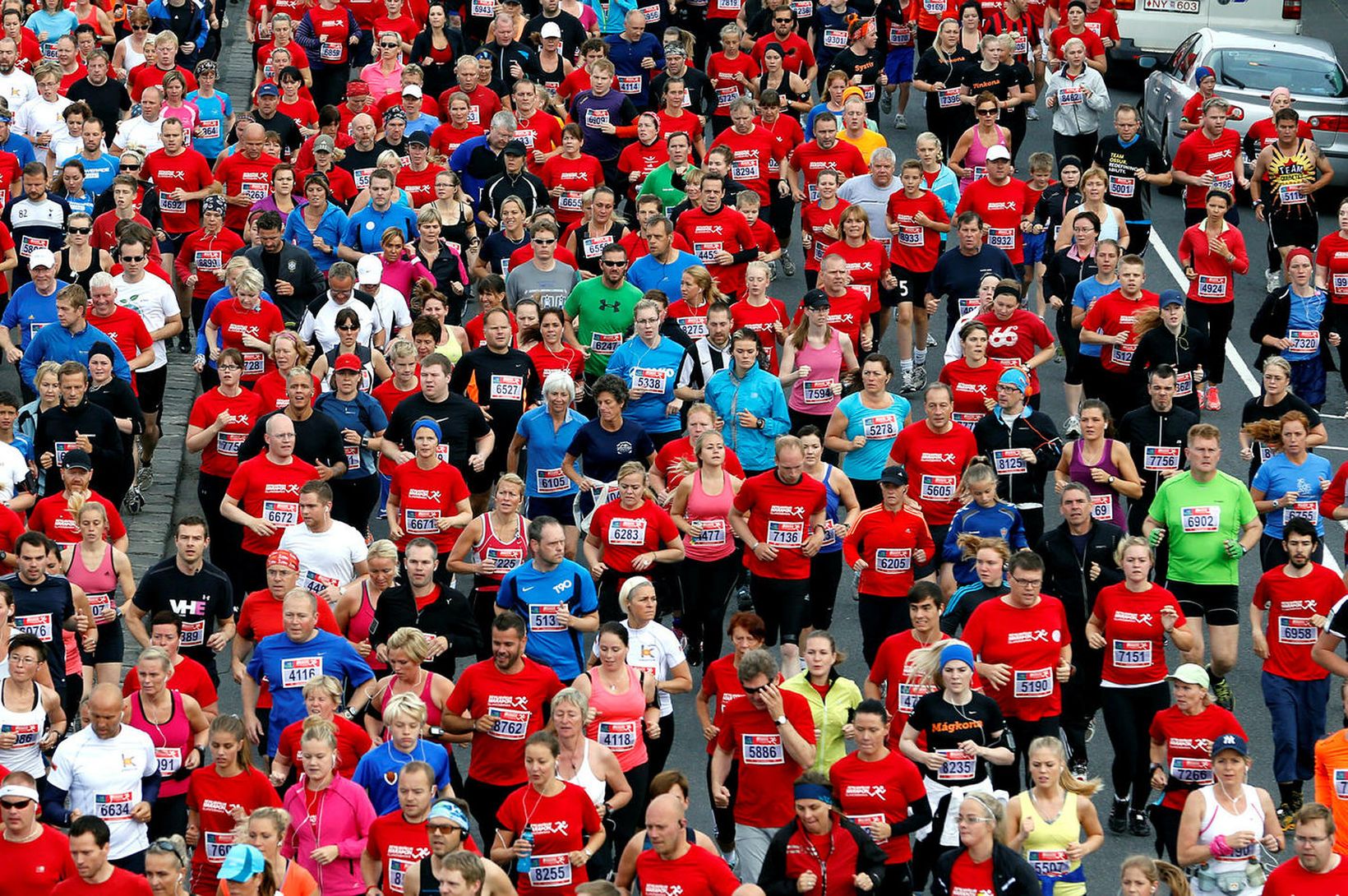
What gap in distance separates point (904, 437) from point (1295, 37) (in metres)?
12.3

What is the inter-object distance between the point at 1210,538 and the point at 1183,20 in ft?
45.4

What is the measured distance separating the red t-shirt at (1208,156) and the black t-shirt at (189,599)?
10.7 metres

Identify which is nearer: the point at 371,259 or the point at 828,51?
the point at 371,259

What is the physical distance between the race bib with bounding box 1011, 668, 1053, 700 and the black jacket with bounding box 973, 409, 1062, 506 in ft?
7.30

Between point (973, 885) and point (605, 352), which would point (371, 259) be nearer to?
point (605, 352)

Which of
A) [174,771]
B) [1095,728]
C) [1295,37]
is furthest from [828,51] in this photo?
[174,771]

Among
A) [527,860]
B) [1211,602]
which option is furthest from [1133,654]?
[527,860]

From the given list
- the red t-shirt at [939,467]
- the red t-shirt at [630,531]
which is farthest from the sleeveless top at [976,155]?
the red t-shirt at [630,531]

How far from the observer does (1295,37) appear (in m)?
25.8

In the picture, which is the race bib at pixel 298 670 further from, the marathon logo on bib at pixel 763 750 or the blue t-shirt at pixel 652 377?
the blue t-shirt at pixel 652 377

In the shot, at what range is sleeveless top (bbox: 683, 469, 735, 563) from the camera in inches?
588

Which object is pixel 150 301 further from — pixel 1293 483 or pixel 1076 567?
pixel 1293 483

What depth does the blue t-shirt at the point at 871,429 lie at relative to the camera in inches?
622

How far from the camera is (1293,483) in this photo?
15.2m
